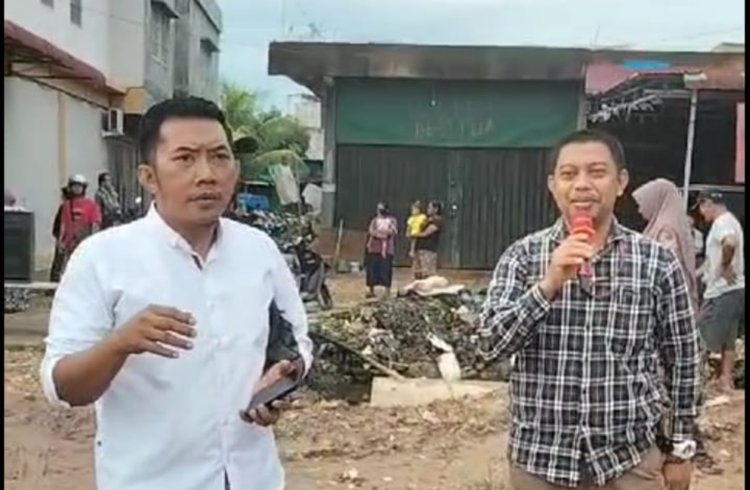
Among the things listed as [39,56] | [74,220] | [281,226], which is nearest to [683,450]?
[74,220]

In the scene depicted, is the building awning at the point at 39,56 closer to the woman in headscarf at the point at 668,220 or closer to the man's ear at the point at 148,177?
the woman in headscarf at the point at 668,220

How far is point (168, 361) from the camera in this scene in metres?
2.41

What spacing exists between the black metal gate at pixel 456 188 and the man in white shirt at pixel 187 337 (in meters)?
17.7

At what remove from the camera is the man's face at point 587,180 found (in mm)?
3100

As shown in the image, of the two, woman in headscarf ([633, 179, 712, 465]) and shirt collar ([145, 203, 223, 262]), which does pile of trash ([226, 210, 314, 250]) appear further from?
shirt collar ([145, 203, 223, 262])

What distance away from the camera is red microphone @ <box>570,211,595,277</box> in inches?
117

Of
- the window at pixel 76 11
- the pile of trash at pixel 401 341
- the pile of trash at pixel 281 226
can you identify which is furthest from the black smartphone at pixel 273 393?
the window at pixel 76 11

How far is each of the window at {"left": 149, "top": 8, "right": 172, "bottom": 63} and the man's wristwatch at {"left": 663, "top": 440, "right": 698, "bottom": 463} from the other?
2466cm

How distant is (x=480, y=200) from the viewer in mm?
20438

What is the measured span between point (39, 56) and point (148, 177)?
14.9 m

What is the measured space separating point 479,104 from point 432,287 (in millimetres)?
8140

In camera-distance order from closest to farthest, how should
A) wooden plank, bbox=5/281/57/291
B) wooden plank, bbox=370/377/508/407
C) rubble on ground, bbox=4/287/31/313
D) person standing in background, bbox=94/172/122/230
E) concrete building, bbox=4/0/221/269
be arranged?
wooden plank, bbox=370/377/508/407 < rubble on ground, bbox=4/287/31/313 < wooden plank, bbox=5/281/57/291 < person standing in background, bbox=94/172/122/230 < concrete building, bbox=4/0/221/269

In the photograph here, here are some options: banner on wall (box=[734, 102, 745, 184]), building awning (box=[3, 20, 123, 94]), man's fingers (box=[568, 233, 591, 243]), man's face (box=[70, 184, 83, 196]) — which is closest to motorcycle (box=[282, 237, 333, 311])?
man's face (box=[70, 184, 83, 196])

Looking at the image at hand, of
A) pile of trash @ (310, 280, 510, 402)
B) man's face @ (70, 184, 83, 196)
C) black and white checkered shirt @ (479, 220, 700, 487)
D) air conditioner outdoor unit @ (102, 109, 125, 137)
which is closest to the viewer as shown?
black and white checkered shirt @ (479, 220, 700, 487)
